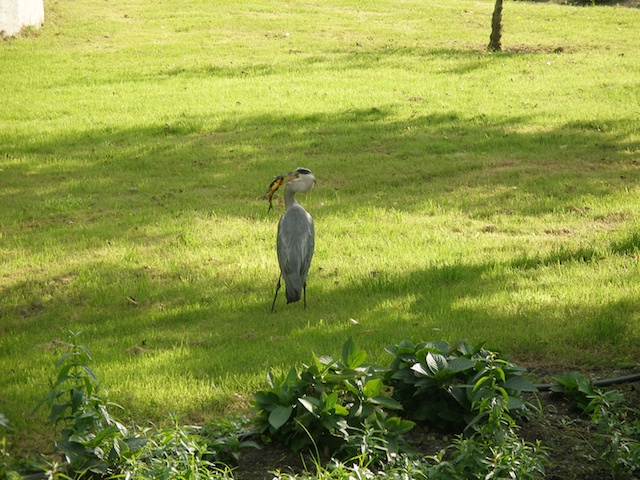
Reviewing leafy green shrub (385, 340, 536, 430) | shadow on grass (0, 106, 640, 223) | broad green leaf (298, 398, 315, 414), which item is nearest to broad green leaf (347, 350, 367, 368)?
leafy green shrub (385, 340, 536, 430)

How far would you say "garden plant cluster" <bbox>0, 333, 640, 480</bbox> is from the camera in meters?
4.22

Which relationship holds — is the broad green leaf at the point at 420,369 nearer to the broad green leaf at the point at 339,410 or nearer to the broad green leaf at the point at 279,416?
the broad green leaf at the point at 339,410

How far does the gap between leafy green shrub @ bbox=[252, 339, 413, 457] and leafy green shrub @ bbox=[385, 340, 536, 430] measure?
25cm

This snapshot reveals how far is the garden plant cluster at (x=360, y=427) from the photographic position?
422 cm

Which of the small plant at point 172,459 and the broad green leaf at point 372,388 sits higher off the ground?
the broad green leaf at point 372,388

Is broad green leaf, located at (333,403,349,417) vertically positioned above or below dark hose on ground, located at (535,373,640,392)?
above

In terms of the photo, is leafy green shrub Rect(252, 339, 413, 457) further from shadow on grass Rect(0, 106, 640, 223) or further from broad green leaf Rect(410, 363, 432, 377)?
shadow on grass Rect(0, 106, 640, 223)

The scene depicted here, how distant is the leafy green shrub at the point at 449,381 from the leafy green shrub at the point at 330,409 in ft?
0.82

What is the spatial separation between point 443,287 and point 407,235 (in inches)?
73.2

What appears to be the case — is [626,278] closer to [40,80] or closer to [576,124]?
[576,124]

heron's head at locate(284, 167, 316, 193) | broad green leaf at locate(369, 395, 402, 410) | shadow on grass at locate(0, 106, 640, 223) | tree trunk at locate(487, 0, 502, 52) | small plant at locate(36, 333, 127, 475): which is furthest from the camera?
tree trunk at locate(487, 0, 502, 52)

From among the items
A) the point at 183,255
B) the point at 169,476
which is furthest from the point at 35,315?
the point at 169,476

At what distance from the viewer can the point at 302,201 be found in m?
11.4

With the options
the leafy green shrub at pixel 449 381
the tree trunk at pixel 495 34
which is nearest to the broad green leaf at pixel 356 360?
the leafy green shrub at pixel 449 381
